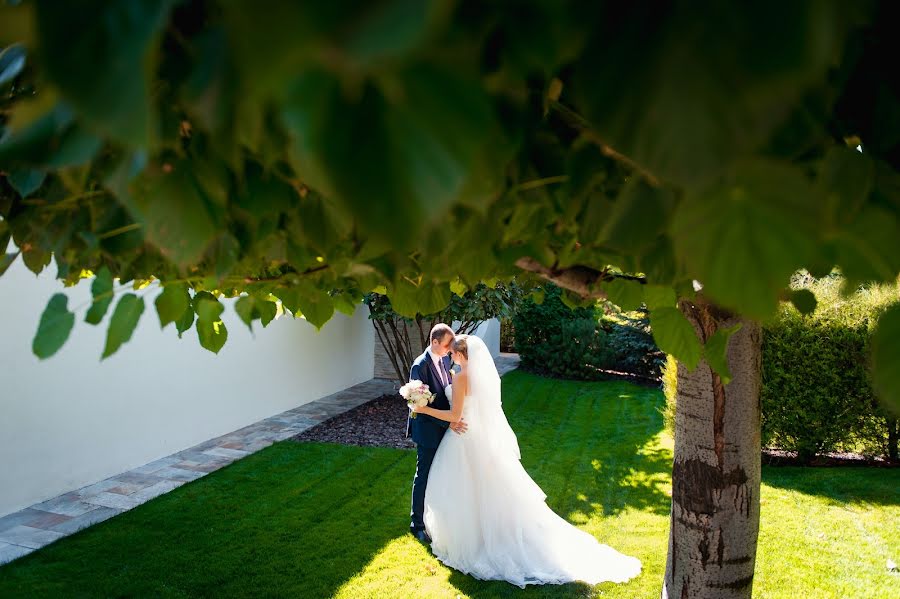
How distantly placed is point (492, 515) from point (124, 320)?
459 cm

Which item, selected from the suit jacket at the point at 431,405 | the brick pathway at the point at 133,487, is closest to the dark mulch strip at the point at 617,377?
the brick pathway at the point at 133,487

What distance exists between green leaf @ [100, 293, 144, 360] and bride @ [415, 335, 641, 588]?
4355mm

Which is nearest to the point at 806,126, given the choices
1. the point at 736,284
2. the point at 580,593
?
the point at 736,284

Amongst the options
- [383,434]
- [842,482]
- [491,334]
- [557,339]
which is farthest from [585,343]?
[842,482]

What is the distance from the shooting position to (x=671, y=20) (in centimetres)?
35

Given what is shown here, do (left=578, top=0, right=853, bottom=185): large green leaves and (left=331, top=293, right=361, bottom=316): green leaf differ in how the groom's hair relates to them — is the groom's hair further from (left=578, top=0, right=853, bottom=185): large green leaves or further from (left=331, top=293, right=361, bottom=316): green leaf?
(left=578, top=0, right=853, bottom=185): large green leaves

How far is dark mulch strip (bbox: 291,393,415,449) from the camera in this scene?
8016mm

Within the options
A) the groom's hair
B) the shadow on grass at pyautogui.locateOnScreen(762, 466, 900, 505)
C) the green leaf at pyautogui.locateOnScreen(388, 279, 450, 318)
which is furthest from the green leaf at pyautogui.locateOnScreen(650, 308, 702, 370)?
the shadow on grass at pyautogui.locateOnScreen(762, 466, 900, 505)

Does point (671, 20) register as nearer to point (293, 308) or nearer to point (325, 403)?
point (293, 308)

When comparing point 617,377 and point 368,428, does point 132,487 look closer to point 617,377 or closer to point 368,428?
point 368,428

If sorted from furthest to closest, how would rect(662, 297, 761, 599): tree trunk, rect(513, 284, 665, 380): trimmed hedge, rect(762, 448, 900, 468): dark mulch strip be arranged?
rect(513, 284, 665, 380): trimmed hedge < rect(762, 448, 900, 468): dark mulch strip < rect(662, 297, 761, 599): tree trunk

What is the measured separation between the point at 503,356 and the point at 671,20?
16.8m

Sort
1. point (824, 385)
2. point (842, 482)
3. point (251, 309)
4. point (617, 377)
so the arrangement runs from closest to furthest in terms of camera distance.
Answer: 1. point (251, 309)
2. point (842, 482)
3. point (824, 385)
4. point (617, 377)

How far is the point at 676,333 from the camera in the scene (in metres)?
1.35
